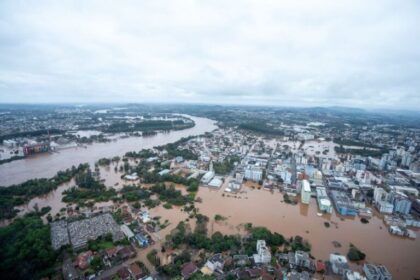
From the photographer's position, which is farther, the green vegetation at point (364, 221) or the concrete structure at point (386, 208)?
the concrete structure at point (386, 208)

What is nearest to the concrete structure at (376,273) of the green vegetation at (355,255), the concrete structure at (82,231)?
the green vegetation at (355,255)

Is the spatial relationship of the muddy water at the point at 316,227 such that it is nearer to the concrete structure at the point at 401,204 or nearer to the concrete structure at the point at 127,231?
the concrete structure at the point at 401,204

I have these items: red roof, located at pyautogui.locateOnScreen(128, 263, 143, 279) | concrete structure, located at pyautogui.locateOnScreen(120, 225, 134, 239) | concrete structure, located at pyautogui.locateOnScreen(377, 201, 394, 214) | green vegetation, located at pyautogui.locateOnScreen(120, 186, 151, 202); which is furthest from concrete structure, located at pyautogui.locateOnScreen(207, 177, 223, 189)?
concrete structure, located at pyautogui.locateOnScreen(377, 201, 394, 214)

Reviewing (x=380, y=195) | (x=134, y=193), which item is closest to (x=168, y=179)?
(x=134, y=193)

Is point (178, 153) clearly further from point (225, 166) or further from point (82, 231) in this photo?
point (82, 231)

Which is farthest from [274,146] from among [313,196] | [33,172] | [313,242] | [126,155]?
[33,172]

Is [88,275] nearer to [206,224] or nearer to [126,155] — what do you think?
[206,224]

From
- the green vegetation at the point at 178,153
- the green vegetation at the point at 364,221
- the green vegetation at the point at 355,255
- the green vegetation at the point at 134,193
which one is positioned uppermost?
the green vegetation at the point at 178,153

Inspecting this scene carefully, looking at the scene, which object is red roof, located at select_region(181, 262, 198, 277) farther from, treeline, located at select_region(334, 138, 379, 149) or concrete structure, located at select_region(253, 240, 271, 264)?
treeline, located at select_region(334, 138, 379, 149)
